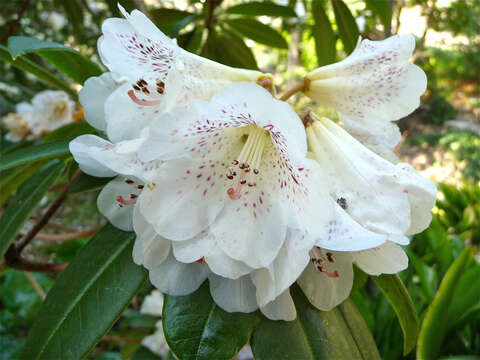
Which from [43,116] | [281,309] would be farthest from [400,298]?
[43,116]

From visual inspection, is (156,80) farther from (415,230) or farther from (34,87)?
(34,87)

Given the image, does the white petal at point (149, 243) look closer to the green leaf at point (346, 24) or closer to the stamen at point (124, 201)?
the stamen at point (124, 201)

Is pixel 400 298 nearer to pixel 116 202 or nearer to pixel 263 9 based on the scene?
pixel 116 202

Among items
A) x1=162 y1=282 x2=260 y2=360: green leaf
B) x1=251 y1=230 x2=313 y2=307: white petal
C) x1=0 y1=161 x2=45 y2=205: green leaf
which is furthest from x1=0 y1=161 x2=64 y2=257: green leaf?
x1=251 y1=230 x2=313 y2=307: white petal

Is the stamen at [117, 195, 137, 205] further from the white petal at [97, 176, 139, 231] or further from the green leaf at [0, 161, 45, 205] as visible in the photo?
the green leaf at [0, 161, 45, 205]

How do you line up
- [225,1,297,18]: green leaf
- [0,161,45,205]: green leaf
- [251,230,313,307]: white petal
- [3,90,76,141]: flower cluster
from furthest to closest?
[3,90,76,141]: flower cluster < [225,1,297,18]: green leaf < [0,161,45,205]: green leaf < [251,230,313,307]: white petal

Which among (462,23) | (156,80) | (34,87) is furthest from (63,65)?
(462,23)

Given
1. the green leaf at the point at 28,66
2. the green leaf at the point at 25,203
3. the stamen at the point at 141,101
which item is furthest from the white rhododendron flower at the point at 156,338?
the stamen at the point at 141,101
